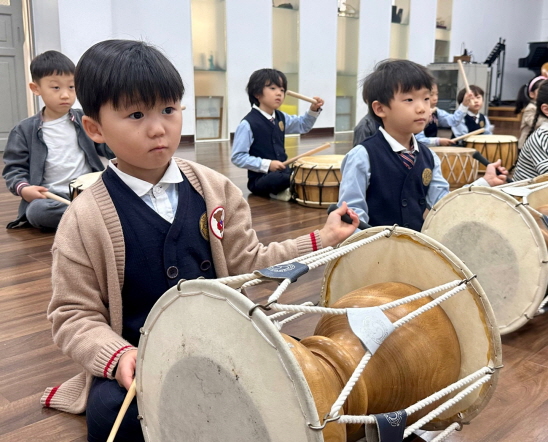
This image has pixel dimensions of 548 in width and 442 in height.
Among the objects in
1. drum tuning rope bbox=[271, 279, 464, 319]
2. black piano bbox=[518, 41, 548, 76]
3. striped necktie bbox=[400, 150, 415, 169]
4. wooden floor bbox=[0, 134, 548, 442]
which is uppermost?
black piano bbox=[518, 41, 548, 76]

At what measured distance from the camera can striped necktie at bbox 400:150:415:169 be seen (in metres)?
1.98

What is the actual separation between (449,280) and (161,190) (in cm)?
59

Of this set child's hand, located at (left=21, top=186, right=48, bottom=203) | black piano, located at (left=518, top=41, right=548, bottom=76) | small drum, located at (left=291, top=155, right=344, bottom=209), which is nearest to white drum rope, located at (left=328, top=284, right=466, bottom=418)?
child's hand, located at (left=21, top=186, right=48, bottom=203)

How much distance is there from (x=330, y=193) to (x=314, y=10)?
5112 millimetres

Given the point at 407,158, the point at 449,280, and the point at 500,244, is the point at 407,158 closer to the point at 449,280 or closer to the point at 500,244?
the point at 500,244

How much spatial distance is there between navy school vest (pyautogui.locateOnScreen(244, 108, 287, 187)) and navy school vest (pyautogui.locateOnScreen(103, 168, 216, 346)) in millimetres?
2497

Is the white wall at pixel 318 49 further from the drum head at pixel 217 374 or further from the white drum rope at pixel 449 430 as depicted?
the drum head at pixel 217 374

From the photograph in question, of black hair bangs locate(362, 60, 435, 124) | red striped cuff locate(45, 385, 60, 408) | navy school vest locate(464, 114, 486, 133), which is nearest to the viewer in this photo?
red striped cuff locate(45, 385, 60, 408)

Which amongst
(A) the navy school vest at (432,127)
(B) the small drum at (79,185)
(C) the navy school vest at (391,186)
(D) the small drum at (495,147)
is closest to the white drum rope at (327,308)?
(C) the navy school vest at (391,186)

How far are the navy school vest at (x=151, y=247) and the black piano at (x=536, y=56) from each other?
11.1 metres

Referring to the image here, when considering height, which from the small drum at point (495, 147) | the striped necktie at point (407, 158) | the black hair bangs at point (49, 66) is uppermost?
the black hair bangs at point (49, 66)

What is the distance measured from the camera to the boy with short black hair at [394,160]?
6.27 feet

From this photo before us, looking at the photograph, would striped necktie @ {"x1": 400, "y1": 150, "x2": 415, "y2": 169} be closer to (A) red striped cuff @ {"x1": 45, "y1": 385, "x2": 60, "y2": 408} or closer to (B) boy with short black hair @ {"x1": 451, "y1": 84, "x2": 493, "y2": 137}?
(A) red striped cuff @ {"x1": 45, "y1": 385, "x2": 60, "y2": 408}

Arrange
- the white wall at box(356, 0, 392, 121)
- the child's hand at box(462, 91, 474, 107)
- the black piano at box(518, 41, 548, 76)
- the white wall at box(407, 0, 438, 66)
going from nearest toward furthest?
1. the child's hand at box(462, 91, 474, 107)
2. the white wall at box(356, 0, 392, 121)
3. the white wall at box(407, 0, 438, 66)
4. the black piano at box(518, 41, 548, 76)
